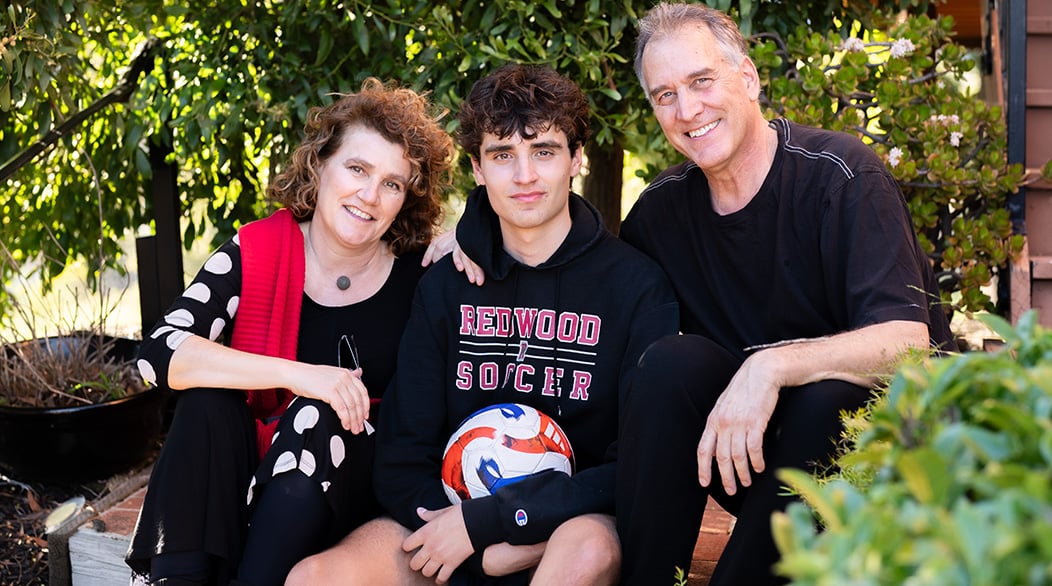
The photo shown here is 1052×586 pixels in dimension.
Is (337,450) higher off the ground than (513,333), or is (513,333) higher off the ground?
(513,333)

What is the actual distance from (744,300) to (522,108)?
2.30ft

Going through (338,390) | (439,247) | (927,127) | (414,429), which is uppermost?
(927,127)

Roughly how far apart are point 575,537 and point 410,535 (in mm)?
421

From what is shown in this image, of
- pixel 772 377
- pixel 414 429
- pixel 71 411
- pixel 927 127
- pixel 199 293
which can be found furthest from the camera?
pixel 71 411

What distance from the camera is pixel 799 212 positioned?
2.46m

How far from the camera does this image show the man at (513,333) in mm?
2396

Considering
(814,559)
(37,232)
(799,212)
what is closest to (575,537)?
(799,212)

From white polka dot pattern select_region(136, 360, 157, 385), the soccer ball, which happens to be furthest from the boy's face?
white polka dot pattern select_region(136, 360, 157, 385)

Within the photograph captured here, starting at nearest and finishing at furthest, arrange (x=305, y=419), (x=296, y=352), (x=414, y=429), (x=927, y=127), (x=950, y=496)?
(x=950, y=496)
(x=305, y=419)
(x=414, y=429)
(x=296, y=352)
(x=927, y=127)

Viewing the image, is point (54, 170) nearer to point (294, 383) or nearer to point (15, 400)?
point (15, 400)

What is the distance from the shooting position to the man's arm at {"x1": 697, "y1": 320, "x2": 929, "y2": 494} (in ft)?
6.67

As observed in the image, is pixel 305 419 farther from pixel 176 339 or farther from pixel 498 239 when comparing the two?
pixel 498 239

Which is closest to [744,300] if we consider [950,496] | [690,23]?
[690,23]

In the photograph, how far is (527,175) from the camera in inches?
97.9
